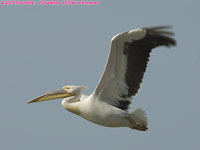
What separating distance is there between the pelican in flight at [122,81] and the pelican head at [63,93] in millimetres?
493

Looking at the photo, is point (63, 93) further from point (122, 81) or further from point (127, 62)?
point (127, 62)

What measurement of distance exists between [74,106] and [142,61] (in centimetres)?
199

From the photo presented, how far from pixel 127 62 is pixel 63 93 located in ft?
7.70

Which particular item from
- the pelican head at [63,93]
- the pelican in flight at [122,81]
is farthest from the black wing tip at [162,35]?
the pelican head at [63,93]

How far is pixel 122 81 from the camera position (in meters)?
16.2

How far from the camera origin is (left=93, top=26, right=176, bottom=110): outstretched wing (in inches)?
609

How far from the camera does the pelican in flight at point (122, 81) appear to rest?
611 inches

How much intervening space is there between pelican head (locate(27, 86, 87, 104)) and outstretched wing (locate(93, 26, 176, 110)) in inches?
42.8

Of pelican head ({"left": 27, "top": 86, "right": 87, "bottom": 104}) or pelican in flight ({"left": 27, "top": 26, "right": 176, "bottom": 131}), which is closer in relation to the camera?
pelican in flight ({"left": 27, "top": 26, "right": 176, "bottom": 131})

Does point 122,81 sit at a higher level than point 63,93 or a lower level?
higher

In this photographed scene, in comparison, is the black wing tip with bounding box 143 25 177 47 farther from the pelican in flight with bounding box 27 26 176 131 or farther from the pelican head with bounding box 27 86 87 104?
the pelican head with bounding box 27 86 87 104

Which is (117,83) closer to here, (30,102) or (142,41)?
(142,41)

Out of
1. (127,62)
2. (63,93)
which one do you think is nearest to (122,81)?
(127,62)

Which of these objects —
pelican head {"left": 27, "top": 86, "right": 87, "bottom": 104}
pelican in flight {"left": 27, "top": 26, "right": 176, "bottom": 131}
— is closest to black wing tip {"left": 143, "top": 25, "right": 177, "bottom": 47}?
pelican in flight {"left": 27, "top": 26, "right": 176, "bottom": 131}
